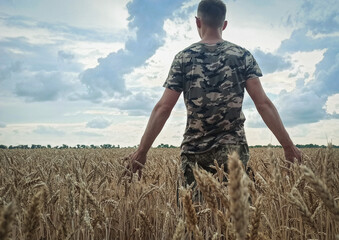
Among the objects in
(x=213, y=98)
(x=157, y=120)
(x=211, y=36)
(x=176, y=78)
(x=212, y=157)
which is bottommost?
(x=212, y=157)

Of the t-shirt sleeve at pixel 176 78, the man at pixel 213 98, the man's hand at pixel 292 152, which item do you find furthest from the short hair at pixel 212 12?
the man's hand at pixel 292 152

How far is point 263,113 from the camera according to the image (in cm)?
359

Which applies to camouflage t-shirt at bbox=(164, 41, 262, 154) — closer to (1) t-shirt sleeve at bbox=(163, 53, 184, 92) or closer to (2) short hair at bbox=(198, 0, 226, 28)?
(1) t-shirt sleeve at bbox=(163, 53, 184, 92)

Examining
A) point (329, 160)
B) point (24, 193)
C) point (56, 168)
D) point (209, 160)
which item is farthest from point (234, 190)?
point (56, 168)

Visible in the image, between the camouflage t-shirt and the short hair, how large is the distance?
0.71 feet

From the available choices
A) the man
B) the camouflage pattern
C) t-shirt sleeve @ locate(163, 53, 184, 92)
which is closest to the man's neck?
the man

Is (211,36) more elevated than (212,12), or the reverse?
(212,12)

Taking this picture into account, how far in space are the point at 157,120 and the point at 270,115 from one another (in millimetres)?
1113

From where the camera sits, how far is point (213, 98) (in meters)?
3.52

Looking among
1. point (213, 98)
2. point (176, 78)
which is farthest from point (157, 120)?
point (213, 98)

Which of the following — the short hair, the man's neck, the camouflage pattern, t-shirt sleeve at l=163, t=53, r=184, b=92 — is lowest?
the camouflage pattern

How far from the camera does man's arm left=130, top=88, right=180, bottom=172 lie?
11.5 ft

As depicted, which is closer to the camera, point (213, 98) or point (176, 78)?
point (213, 98)

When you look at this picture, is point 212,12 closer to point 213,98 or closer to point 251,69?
point 251,69
